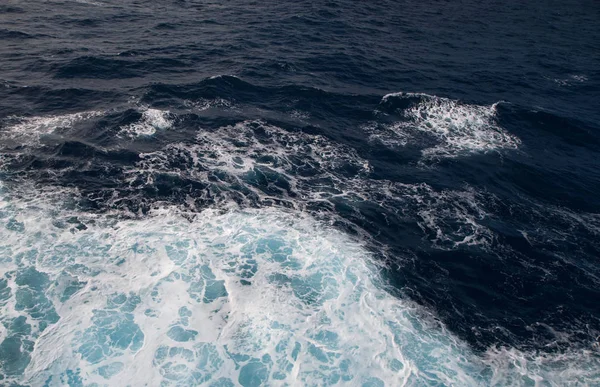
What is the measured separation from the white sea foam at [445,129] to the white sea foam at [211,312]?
21.3 m

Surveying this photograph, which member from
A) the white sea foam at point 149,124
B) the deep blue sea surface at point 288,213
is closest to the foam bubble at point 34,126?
the deep blue sea surface at point 288,213

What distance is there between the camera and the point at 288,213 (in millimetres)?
45500

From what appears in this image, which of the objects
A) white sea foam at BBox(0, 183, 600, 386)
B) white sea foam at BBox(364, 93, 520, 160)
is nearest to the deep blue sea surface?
white sea foam at BBox(0, 183, 600, 386)

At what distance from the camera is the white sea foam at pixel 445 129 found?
57750mm

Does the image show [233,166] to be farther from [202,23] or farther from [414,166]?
[202,23]

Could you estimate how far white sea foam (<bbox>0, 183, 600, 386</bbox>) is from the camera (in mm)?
31734

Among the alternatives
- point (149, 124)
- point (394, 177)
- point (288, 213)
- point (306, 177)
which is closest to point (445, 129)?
point (394, 177)

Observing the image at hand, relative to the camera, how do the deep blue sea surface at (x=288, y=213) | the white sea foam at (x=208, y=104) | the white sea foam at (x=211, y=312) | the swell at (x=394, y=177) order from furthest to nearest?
the white sea foam at (x=208, y=104), the swell at (x=394, y=177), the deep blue sea surface at (x=288, y=213), the white sea foam at (x=211, y=312)

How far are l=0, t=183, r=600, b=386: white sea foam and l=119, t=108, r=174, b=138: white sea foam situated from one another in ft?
46.7

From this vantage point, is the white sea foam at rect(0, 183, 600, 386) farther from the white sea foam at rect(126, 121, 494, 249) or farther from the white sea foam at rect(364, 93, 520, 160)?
the white sea foam at rect(364, 93, 520, 160)

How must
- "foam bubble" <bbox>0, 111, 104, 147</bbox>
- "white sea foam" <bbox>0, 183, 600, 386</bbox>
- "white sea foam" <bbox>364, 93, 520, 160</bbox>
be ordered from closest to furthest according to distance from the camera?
"white sea foam" <bbox>0, 183, 600, 386</bbox>
"foam bubble" <bbox>0, 111, 104, 147</bbox>
"white sea foam" <bbox>364, 93, 520, 160</bbox>

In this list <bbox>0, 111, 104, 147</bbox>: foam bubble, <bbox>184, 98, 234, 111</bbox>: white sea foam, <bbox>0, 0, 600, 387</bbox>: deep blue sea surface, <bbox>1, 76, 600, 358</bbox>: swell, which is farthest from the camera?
<bbox>184, 98, 234, 111</bbox>: white sea foam

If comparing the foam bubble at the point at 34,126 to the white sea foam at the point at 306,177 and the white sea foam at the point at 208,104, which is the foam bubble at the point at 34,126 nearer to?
the white sea foam at the point at 208,104

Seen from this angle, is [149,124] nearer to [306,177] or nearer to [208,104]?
[208,104]
